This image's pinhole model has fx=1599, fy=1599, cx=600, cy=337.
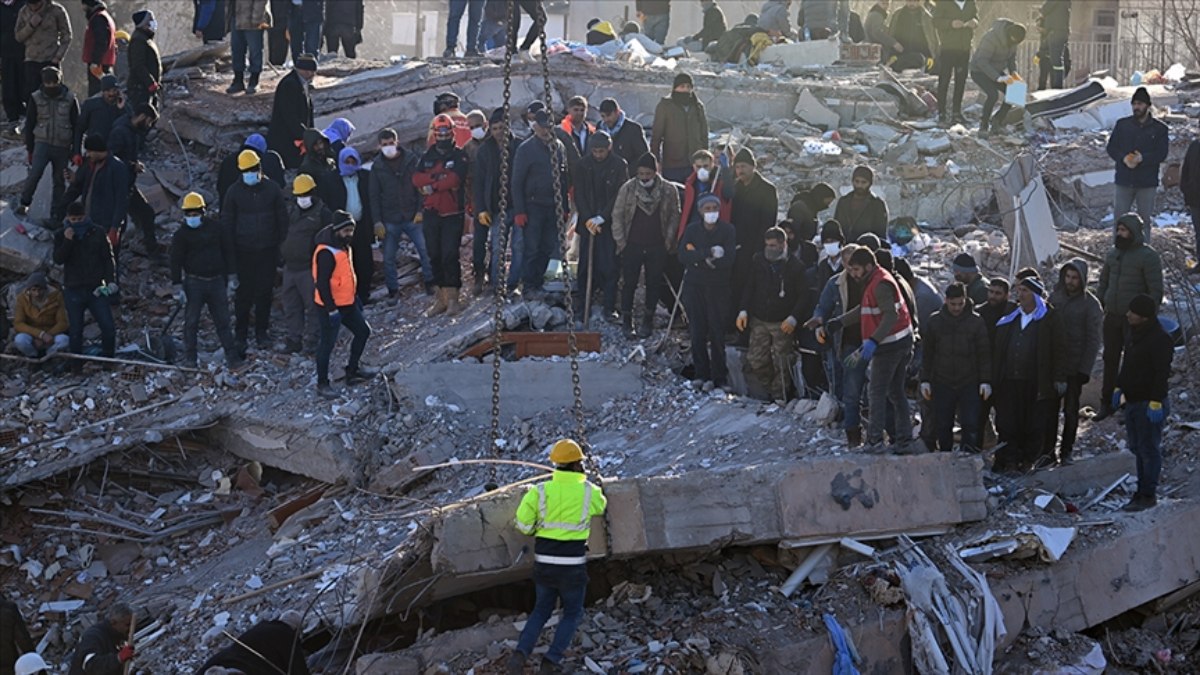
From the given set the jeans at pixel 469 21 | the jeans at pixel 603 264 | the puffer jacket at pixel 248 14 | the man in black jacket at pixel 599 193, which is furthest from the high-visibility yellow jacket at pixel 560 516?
the jeans at pixel 469 21

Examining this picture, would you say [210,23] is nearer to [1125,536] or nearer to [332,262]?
[332,262]

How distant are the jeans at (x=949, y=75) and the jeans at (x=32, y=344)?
1066 centimetres

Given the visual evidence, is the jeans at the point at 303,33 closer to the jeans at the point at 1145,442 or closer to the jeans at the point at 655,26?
the jeans at the point at 655,26

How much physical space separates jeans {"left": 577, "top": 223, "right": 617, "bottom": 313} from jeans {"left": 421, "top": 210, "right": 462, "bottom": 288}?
1.22m

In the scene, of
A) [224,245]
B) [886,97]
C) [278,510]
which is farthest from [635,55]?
[278,510]

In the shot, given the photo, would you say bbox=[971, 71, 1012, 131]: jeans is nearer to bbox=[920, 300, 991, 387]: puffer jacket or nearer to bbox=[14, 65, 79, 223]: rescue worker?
bbox=[920, 300, 991, 387]: puffer jacket

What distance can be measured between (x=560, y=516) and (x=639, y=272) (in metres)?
5.20

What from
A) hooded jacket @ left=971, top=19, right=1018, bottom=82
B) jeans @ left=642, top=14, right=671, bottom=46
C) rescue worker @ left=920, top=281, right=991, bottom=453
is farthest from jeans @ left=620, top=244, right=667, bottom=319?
jeans @ left=642, top=14, right=671, bottom=46

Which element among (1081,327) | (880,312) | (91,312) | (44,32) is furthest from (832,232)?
(44,32)

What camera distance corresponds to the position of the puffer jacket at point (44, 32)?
57.8 ft

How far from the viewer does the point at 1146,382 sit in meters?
11.3

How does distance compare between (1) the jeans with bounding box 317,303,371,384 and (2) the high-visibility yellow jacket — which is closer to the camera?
(2) the high-visibility yellow jacket

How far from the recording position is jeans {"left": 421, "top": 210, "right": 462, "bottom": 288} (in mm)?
15023

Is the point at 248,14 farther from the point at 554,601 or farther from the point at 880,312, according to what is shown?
the point at 554,601
